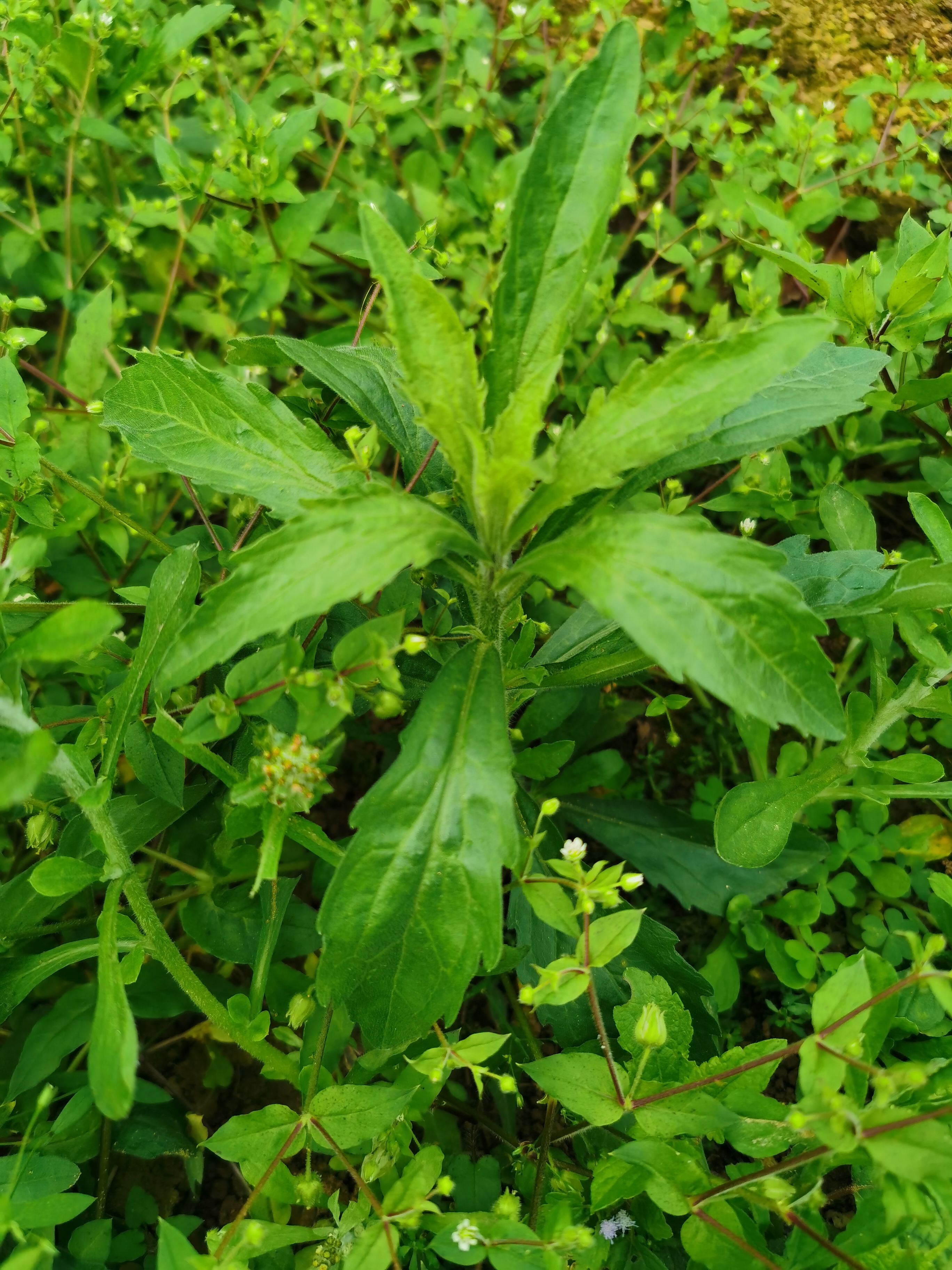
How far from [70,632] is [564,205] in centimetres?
115

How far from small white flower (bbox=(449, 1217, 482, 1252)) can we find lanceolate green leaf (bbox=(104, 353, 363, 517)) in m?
1.37

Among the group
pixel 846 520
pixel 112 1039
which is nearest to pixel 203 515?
pixel 112 1039

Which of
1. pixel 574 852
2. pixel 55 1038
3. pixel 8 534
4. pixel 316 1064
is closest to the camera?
pixel 574 852

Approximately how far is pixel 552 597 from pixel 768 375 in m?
1.38

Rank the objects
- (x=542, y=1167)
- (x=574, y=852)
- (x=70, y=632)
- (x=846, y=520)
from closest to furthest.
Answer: (x=70, y=632) → (x=574, y=852) → (x=542, y=1167) → (x=846, y=520)

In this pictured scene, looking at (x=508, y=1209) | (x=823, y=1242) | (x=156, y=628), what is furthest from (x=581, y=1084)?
(x=156, y=628)

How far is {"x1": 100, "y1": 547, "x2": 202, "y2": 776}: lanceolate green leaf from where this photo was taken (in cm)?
185

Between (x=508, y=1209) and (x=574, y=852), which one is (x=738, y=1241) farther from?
(x=574, y=852)

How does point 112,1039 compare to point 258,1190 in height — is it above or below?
above

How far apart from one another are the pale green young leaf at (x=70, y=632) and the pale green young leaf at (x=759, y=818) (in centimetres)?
132

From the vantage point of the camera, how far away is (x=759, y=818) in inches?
80.1

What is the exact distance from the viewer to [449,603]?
206cm

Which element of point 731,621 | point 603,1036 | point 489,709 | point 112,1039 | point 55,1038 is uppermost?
point 731,621

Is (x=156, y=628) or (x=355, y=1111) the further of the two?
(x=156, y=628)
